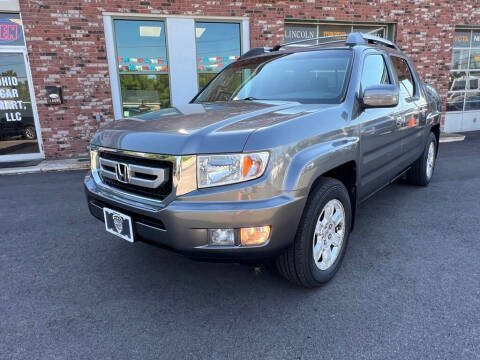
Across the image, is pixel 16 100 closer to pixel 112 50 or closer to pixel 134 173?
pixel 112 50

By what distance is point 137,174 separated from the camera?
2193mm

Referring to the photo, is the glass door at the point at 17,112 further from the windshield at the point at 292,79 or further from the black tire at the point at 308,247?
the black tire at the point at 308,247

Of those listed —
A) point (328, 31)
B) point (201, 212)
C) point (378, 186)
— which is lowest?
point (378, 186)

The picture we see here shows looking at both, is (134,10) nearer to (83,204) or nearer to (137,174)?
(83,204)

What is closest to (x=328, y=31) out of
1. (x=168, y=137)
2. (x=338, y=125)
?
(x=338, y=125)

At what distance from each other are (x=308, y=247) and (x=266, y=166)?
26.9 inches

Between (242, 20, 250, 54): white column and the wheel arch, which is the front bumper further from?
(242, 20, 250, 54): white column

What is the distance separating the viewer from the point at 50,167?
7074 millimetres

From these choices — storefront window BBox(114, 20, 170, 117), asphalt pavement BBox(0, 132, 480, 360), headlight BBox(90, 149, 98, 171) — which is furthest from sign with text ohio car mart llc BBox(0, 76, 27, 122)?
headlight BBox(90, 149, 98, 171)

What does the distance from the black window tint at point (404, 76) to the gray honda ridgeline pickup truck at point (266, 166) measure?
1.95 feet

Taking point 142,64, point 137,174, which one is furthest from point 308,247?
point 142,64

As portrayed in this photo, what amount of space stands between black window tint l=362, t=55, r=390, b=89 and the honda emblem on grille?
2081 mm

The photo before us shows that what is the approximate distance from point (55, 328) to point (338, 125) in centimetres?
235

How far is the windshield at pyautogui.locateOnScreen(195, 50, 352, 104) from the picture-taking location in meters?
2.81
